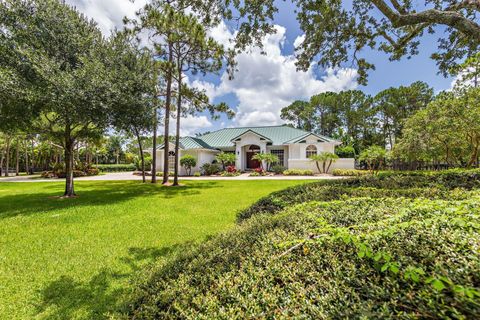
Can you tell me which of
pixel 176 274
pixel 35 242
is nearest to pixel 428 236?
pixel 176 274

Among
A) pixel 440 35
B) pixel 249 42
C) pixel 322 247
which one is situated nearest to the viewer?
pixel 322 247

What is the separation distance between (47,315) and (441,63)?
41.2 ft

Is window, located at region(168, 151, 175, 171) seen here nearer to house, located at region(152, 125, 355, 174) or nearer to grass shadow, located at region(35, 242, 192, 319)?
house, located at region(152, 125, 355, 174)

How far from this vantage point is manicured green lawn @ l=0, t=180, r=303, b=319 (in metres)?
3.22

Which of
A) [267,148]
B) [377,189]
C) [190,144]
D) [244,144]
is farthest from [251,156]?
[377,189]

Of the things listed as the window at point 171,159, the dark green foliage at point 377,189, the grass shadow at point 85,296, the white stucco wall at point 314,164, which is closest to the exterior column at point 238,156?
the white stucco wall at point 314,164

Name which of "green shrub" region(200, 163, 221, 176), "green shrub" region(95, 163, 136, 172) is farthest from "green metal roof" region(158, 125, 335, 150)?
"green shrub" region(95, 163, 136, 172)

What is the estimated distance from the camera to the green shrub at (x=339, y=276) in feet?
4.21

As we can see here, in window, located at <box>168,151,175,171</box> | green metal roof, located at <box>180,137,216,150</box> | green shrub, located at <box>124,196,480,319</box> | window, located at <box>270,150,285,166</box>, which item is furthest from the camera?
window, located at <box>270,150,285,166</box>

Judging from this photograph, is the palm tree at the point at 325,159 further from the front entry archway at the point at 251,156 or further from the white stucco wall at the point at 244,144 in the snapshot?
the front entry archway at the point at 251,156

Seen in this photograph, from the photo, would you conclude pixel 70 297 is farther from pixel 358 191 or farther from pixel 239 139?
pixel 239 139

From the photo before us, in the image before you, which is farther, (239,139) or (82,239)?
(239,139)

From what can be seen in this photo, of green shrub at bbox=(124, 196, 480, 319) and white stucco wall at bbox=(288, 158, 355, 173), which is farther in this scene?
white stucco wall at bbox=(288, 158, 355, 173)

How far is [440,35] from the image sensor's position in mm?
7855
